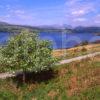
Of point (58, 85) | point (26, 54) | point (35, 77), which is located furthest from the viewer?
point (35, 77)

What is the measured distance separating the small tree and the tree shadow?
1.14 metres

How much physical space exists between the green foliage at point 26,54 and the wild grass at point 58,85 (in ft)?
4.67

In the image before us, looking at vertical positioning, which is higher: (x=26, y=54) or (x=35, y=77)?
(x=26, y=54)

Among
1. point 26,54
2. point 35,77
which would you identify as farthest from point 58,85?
point 26,54

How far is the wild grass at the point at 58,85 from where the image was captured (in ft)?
90.7

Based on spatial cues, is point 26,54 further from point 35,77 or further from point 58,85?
point 58,85

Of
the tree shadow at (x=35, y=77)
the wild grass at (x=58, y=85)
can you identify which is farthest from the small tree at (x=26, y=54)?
the wild grass at (x=58, y=85)

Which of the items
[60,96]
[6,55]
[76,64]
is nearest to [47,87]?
[60,96]

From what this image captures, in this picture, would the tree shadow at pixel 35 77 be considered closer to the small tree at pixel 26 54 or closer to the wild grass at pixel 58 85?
the wild grass at pixel 58 85

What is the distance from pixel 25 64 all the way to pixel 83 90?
20.4 feet

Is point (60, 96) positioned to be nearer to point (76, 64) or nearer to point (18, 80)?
point (18, 80)

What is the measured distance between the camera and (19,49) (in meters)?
31.5

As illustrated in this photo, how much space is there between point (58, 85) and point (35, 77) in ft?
13.1

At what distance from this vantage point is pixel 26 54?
3148 centimetres
